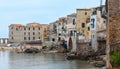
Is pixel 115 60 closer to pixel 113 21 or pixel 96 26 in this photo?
pixel 113 21

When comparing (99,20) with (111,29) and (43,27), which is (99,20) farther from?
(43,27)

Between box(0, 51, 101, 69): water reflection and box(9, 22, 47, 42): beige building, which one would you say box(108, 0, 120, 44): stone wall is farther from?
box(9, 22, 47, 42): beige building

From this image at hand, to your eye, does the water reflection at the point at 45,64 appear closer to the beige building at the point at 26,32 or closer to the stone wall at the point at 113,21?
the stone wall at the point at 113,21

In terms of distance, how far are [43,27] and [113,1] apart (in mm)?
104440

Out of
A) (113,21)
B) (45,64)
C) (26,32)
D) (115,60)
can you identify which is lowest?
(45,64)

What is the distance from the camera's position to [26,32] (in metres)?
138

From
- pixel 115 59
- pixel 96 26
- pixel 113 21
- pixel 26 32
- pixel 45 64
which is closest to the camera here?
pixel 115 59

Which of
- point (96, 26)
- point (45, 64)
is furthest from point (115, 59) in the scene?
point (96, 26)

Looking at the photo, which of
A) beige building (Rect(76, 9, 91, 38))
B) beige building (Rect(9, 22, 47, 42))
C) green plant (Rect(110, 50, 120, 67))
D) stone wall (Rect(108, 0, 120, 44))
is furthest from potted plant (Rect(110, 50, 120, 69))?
beige building (Rect(9, 22, 47, 42))

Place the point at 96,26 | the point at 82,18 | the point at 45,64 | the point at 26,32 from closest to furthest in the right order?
the point at 45,64 → the point at 96,26 → the point at 82,18 → the point at 26,32

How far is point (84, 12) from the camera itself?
84.8 metres

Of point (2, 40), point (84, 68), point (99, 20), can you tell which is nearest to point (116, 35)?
point (84, 68)

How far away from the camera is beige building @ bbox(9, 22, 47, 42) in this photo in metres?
137

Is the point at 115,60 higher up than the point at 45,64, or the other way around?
the point at 115,60
